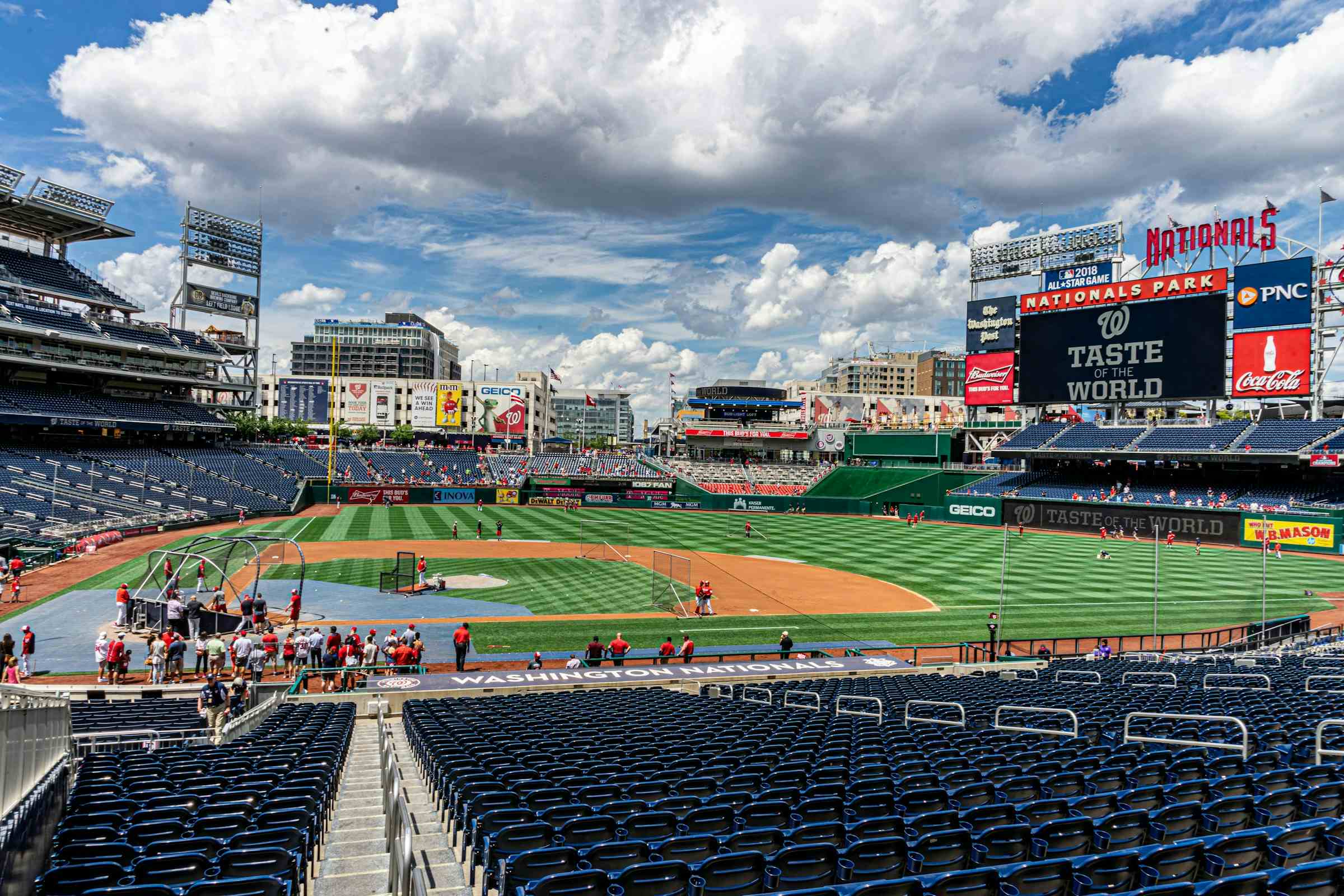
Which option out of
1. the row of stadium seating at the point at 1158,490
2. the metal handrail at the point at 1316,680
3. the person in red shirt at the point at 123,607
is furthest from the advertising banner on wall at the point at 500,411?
the metal handrail at the point at 1316,680

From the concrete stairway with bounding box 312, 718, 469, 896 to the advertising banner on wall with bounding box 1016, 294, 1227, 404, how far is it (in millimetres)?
69507

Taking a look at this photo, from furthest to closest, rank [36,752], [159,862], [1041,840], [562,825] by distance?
[36,752] → [562,825] → [1041,840] → [159,862]

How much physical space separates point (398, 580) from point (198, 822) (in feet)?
100

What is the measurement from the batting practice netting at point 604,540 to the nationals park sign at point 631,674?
74.8 feet

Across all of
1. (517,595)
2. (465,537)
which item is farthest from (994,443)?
(517,595)

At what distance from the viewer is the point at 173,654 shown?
2042 centimetres

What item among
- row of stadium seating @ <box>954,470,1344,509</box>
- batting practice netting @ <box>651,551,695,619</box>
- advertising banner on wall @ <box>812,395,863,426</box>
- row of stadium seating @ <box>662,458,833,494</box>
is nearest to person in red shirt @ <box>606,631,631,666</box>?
batting practice netting @ <box>651,551,695,619</box>

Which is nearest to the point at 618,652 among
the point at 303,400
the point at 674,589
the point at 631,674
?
the point at 631,674

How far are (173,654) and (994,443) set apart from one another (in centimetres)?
8431

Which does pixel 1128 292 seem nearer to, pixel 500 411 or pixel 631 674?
pixel 631 674

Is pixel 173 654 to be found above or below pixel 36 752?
below

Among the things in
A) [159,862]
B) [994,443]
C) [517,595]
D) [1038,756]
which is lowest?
[517,595]

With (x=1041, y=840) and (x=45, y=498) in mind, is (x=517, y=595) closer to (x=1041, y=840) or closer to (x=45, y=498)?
(x=1041, y=840)

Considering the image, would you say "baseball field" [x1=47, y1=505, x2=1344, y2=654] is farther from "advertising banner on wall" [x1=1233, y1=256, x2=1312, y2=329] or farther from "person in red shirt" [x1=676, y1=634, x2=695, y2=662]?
"advertising banner on wall" [x1=1233, y1=256, x2=1312, y2=329]
